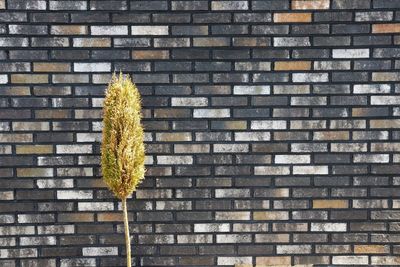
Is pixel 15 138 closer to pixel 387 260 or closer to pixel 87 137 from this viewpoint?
pixel 87 137

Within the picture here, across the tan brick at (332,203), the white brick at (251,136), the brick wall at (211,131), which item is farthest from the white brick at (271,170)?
the tan brick at (332,203)

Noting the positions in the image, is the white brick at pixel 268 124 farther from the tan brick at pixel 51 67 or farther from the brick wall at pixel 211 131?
the tan brick at pixel 51 67

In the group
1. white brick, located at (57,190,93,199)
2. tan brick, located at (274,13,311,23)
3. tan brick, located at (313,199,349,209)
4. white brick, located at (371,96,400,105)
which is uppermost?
tan brick, located at (274,13,311,23)

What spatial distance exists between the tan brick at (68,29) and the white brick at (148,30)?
0.34 metres

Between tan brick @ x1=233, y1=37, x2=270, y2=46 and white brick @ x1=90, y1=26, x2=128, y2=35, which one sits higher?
white brick @ x1=90, y1=26, x2=128, y2=35

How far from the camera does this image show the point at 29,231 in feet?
12.8

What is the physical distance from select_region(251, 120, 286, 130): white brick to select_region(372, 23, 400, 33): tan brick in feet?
2.97

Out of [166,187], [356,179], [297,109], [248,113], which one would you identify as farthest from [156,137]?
[356,179]

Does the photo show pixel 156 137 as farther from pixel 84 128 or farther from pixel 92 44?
pixel 92 44

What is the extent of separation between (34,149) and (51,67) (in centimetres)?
59

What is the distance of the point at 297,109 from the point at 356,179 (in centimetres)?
66

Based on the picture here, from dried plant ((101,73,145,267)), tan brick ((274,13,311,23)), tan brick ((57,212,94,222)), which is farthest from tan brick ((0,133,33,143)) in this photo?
tan brick ((274,13,311,23))

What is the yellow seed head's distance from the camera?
3.35 metres

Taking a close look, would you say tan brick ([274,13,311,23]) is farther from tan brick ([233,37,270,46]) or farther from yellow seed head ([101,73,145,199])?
yellow seed head ([101,73,145,199])
